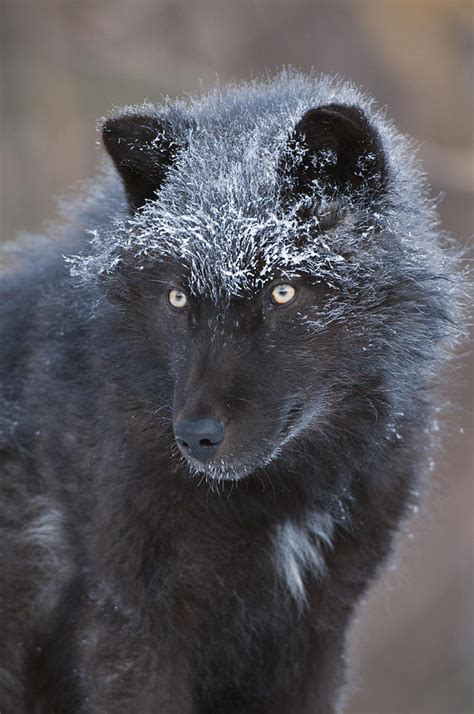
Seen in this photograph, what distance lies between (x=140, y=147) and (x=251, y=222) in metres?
0.58

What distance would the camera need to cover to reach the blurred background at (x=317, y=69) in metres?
11.8

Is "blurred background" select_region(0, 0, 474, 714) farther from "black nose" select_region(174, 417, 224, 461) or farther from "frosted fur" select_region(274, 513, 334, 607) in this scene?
"black nose" select_region(174, 417, 224, 461)

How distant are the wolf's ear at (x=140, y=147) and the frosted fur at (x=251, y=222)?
6 centimetres

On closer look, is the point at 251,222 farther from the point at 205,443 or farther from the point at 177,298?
the point at 205,443

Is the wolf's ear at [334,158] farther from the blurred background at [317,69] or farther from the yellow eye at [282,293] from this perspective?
the blurred background at [317,69]

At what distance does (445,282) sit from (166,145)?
3.92ft

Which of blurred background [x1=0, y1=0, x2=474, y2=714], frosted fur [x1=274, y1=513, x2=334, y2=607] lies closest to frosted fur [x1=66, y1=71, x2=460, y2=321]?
frosted fur [x1=274, y1=513, x2=334, y2=607]

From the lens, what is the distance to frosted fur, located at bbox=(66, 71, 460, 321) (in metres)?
4.18

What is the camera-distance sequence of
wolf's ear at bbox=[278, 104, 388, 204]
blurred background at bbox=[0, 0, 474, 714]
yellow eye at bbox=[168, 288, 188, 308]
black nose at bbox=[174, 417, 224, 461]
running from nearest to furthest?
black nose at bbox=[174, 417, 224, 461]
wolf's ear at bbox=[278, 104, 388, 204]
yellow eye at bbox=[168, 288, 188, 308]
blurred background at bbox=[0, 0, 474, 714]

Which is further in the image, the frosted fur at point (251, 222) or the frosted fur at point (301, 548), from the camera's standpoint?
Answer: the frosted fur at point (301, 548)

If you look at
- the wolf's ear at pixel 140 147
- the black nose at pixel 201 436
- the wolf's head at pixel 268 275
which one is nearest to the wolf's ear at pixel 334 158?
the wolf's head at pixel 268 275

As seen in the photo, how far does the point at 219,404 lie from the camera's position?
158 inches

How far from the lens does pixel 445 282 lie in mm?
4547

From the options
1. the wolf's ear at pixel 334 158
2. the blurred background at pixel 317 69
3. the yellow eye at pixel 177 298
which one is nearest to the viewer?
the wolf's ear at pixel 334 158
